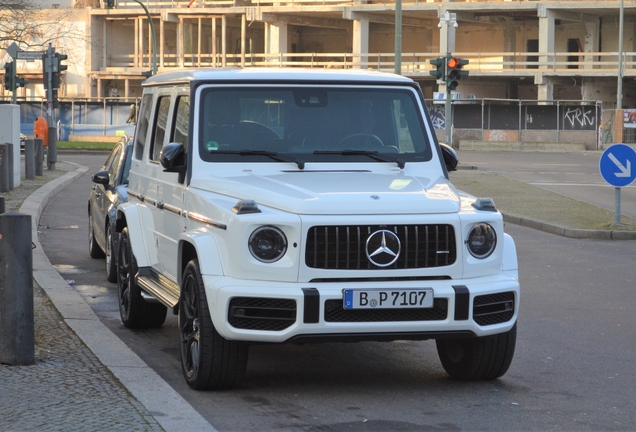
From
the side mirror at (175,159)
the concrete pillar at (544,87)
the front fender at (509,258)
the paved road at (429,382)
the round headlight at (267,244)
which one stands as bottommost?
the paved road at (429,382)

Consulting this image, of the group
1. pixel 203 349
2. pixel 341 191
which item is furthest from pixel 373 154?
pixel 203 349

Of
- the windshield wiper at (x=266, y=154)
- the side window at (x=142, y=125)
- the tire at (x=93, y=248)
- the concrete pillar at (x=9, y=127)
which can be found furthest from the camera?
the concrete pillar at (x=9, y=127)

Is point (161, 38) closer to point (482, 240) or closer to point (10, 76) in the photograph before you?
point (10, 76)

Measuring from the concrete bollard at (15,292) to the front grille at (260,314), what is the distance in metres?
1.52

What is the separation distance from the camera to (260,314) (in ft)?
19.2

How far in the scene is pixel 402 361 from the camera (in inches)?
285

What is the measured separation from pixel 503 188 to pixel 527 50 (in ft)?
151

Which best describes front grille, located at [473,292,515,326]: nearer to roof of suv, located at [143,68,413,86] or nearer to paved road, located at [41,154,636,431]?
paved road, located at [41,154,636,431]

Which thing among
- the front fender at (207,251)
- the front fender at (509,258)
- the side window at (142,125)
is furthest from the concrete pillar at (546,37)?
the front fender at (207,251)

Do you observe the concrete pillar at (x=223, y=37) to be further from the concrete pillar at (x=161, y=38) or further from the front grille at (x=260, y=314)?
the front grille at (x=260, y=314)

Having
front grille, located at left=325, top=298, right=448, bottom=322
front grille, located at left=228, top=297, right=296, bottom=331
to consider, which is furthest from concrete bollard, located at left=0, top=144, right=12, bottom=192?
front grille, located at left=325, top=298, right=448, bottom=322

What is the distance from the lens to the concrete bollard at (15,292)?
6.56 meters

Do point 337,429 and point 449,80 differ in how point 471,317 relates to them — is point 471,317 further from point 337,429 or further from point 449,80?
point 449,80

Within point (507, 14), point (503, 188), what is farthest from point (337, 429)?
point (507, 14)
